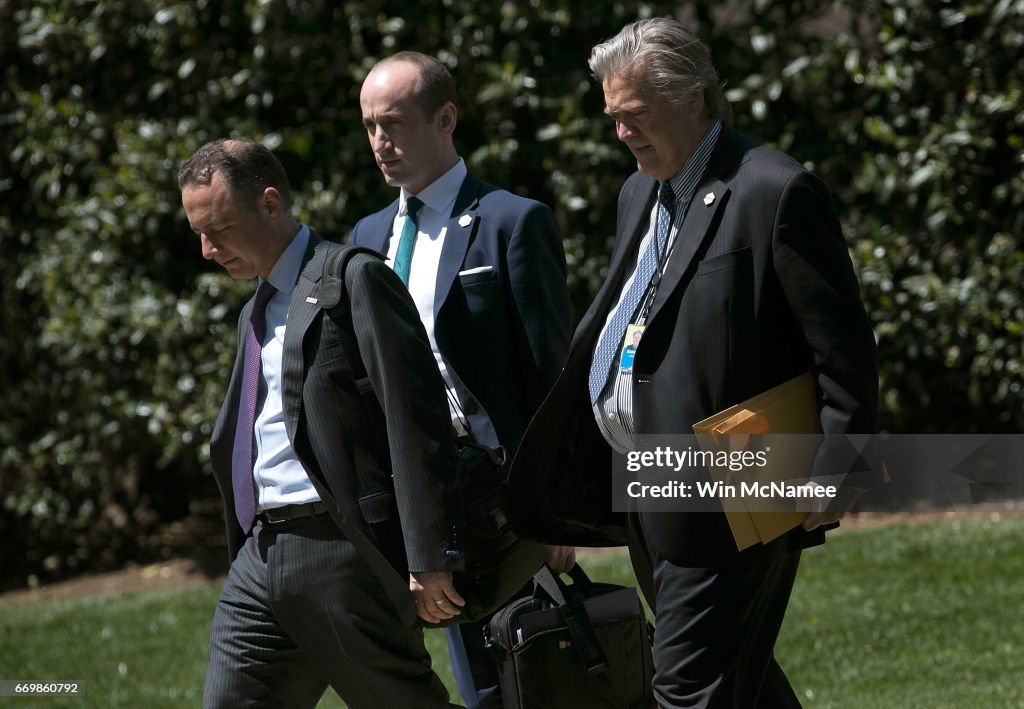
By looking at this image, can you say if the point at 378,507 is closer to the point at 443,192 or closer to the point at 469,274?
the point at 469,274

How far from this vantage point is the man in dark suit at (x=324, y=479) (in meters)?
3.36

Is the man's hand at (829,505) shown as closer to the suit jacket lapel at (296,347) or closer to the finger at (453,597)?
the finger at (453,597)

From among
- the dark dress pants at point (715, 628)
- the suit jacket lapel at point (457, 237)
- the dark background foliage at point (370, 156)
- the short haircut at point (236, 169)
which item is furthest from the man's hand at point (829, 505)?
the dark background foliage at point (370, 156)

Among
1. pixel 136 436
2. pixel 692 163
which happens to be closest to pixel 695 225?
pixel 692 163

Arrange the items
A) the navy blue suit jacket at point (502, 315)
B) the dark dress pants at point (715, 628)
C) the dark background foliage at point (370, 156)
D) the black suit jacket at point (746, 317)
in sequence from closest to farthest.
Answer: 1. the black suit jacket at point (746, 317)
2. the dark dress pants at point (715, 628)
3. the navy blue suit jacket at point (502, 315)
4. the dark background foliage at point (370, 156)

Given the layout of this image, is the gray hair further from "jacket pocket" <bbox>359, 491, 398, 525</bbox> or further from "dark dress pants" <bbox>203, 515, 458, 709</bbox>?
"dark dress pants" <bbox>203, 515, 458, 709</bbox>

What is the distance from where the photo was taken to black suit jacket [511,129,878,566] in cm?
300

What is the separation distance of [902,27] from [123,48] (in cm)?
475

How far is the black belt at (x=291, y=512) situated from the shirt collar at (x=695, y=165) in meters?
1.11

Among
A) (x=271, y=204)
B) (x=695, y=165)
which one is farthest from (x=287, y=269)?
(x=695, y=165)

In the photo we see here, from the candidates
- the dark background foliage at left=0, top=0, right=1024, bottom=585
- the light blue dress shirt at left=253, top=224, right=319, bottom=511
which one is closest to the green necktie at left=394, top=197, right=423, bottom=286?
the light blue dress shirt at left=253, top=224, right=319, bottom=511

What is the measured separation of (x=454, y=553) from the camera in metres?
3.38

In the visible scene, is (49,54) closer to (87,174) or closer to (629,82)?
(87,174)

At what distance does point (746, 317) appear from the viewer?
120 inches
